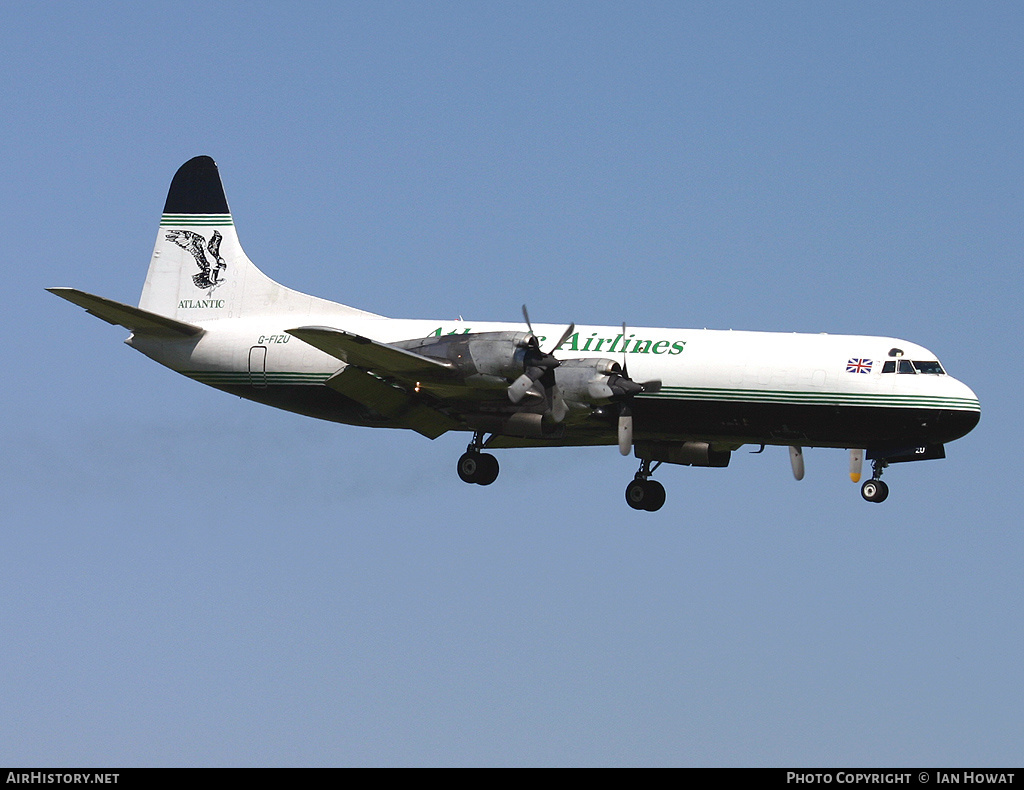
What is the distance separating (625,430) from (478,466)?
3.95 metres

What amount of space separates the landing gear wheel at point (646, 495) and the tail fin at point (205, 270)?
8706 mm

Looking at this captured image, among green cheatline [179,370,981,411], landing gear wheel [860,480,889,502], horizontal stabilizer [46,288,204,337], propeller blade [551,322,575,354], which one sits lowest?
landing gear wheel [860,480,889,502]

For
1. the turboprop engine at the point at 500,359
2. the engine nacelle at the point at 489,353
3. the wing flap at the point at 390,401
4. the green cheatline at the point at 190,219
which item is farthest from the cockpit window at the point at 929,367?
the green cheatline at the point at 190,219

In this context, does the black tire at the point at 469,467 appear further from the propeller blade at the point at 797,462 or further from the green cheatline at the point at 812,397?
the propeller blade at the point at 797,462

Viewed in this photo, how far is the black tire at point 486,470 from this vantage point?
37.8 m

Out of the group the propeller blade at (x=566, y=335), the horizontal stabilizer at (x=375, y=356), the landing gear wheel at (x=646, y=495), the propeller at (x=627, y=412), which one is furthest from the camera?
the landing gear wheel at (x=646, y=495)

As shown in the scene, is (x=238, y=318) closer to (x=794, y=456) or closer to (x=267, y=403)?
(x=267, y=403)

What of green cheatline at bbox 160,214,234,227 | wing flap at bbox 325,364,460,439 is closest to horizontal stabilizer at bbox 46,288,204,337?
green cheatline at bbox 160,214,234,227

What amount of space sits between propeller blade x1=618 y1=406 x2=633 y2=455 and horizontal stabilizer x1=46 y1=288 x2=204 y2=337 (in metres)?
12.3

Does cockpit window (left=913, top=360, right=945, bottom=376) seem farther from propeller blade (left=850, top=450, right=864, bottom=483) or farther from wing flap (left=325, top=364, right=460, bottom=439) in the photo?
wing flap (left=325, top=364, right=460, bottom=439)

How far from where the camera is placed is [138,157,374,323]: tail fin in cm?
4300

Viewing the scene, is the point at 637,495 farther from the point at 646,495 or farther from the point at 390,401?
the point at 390,401

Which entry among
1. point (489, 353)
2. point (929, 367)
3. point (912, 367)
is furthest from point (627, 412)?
point (929, 367)
